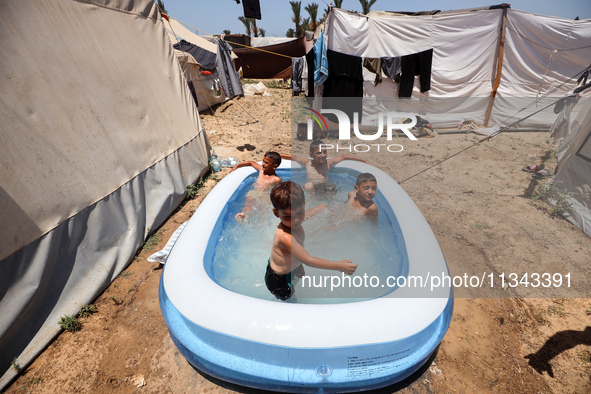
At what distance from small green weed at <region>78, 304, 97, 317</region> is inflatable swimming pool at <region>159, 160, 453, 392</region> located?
3.45 ft

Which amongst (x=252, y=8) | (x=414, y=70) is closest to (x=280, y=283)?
(x=252, y=8)

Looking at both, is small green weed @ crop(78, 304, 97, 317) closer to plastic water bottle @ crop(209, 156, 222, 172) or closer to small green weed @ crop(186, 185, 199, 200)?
small green weed @ crop(186, 185, 199, 200)

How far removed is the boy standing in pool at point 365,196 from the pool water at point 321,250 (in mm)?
145

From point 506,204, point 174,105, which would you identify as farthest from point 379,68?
point 174,105

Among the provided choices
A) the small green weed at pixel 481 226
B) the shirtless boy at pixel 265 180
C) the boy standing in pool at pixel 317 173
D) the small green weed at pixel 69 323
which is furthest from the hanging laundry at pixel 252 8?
the small green weed at pixel 69 323

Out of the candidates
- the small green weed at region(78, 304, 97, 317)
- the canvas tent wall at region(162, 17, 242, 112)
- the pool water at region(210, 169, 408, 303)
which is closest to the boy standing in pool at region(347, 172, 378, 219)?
the pool water at region(210, 169, 408, 303)

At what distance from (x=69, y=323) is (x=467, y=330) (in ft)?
11.9

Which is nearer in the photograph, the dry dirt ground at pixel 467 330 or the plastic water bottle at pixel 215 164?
the dry dirt ground at pixel 467 330

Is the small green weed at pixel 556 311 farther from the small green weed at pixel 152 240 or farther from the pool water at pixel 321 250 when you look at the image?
the small green weed at pixel 152 240

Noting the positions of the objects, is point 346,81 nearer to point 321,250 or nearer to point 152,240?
point 321,250

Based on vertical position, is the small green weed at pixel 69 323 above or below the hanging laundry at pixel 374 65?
below

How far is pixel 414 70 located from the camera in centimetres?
773

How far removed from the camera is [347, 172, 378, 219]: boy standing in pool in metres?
3.03

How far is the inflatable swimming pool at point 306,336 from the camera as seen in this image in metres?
1.79
